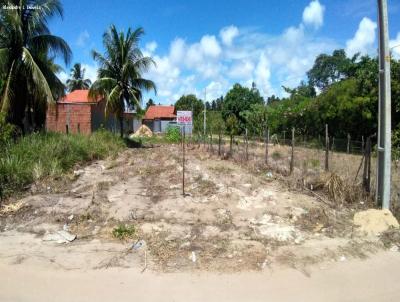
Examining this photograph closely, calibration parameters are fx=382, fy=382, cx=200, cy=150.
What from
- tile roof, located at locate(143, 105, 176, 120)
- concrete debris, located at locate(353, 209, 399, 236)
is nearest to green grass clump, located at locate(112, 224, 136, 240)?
concrete debris, located at locate(353, 209, 399, 236)

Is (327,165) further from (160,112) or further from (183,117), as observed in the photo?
(160,112)

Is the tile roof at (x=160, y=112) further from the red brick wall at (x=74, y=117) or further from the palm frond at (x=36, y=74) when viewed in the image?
the palm frond at (x=36, y=74)

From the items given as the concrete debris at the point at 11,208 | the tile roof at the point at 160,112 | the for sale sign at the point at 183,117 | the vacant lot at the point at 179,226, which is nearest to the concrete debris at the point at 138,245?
the vacant lot at the point at 179,226

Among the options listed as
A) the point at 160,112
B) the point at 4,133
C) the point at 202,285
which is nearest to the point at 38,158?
the point at 4,133

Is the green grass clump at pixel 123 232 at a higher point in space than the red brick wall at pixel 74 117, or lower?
lower

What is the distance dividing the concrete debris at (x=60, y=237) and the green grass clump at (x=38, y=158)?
112 inches

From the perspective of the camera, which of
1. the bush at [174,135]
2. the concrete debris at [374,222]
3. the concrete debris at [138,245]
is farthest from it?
the bush at [174,135]

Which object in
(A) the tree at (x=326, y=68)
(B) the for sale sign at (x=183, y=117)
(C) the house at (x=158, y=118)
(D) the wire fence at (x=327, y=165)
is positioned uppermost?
(A) the tree at (x=326, y=68)

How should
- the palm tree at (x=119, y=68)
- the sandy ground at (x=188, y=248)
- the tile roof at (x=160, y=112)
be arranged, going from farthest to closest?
the tile roof at (x=160, y=112)
the palm tree at (x=119, y=68)
the sandy ground at (x=188, y=248)

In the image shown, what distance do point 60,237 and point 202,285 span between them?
2862 millimetres

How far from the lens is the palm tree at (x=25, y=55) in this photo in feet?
49.3

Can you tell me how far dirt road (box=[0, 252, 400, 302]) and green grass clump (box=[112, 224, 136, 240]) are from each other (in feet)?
3.80

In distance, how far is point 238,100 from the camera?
45.2 m

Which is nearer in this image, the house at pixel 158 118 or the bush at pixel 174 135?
the bush at pixel 174 135
